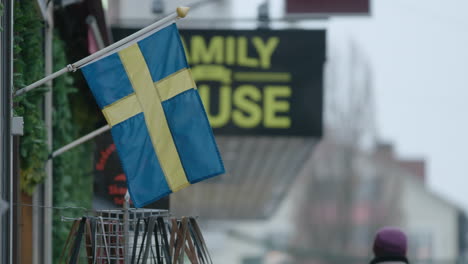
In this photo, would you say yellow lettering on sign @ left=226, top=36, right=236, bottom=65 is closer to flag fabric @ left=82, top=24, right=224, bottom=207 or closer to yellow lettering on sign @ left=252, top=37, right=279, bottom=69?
yellow lettering on sign @ left=252, top=37, right=279, bottom=69

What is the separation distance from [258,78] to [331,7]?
139 centimetres

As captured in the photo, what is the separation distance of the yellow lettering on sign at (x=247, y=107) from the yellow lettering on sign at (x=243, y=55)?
291mm

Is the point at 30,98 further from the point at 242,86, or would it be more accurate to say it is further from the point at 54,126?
the point at 242,86

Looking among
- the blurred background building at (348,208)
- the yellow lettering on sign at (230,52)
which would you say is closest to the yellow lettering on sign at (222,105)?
the yellow lettering on sign at (230,52)

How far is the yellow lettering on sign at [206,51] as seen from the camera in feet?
55.5

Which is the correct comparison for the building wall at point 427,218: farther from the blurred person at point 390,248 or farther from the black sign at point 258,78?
Result: the blurred person at point 390,248

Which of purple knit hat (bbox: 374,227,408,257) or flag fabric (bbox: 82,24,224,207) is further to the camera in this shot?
flag fabric (bbox: 82,24,224,207)

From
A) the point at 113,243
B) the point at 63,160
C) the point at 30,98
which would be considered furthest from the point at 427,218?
the point at 113,243

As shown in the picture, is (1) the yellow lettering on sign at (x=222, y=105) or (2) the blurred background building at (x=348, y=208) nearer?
(1) the yellow lettering on sign at (x=222, y=105)

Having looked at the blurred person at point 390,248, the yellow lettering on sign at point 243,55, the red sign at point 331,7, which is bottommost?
the blurred person at point 390,248

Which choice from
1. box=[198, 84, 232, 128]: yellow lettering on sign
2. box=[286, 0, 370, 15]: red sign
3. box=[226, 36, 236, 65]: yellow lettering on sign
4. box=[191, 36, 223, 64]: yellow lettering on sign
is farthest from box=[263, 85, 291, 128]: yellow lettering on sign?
box=[286, 0, 370, 15]: red sign

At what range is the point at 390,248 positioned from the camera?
8.01 metres

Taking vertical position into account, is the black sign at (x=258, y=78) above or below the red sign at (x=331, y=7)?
below

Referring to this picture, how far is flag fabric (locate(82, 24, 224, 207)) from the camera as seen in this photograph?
8250 mm
